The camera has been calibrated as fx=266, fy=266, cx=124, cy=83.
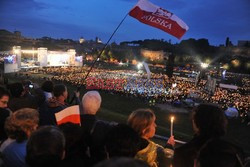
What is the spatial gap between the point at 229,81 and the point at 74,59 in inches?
1175

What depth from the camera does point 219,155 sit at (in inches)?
103

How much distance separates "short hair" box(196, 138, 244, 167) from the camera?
2586mm

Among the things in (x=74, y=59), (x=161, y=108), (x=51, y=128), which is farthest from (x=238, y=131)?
(x=74, y=59)

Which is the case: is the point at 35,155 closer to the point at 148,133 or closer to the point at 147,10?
the point at 148,133

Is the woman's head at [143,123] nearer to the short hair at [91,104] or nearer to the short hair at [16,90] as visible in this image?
the short hair at [91,104]

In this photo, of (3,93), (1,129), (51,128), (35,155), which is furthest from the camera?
(3,93)

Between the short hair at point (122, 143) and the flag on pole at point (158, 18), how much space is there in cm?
681

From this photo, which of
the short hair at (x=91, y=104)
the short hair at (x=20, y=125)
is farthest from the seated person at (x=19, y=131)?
the short hair at (x=91, y=104)

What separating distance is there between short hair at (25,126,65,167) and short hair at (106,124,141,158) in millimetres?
477

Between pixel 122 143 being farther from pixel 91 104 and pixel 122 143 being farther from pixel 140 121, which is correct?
pixel 91 104

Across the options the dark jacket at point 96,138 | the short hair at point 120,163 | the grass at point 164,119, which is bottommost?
the grass at point 164,119

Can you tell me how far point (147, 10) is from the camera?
9.06 metres

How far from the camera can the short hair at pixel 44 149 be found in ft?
7.38

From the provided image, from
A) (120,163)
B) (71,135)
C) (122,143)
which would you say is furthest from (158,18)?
(120,163)
